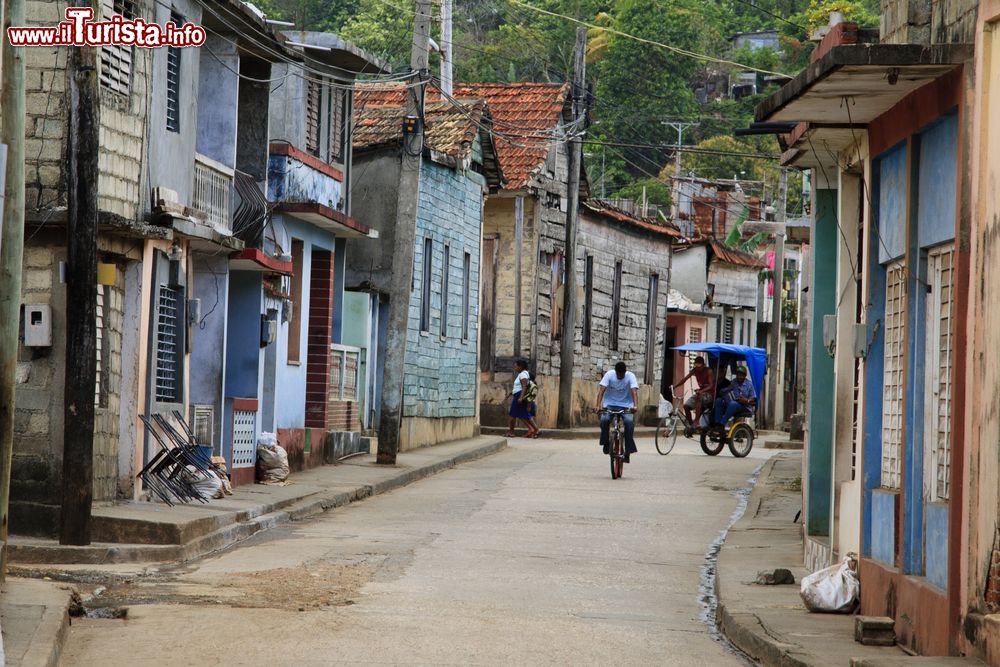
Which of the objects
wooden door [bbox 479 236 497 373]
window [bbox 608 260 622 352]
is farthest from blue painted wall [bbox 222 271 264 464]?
window [bbox 608 260 622 352]

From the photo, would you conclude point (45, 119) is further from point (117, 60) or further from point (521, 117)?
point (521, 117)

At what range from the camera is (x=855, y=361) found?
Result: 494 inches

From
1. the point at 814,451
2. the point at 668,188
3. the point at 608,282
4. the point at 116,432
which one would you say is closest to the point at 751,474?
the point at 814,451

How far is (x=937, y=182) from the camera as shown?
9312mm

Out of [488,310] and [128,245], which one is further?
[488,310]

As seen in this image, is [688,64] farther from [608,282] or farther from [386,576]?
[386,576]

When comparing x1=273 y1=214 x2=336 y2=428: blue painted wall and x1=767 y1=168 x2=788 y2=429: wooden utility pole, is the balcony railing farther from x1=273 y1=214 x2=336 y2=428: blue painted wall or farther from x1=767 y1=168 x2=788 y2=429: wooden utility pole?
x1=767 y1=168 x2=788 y2=429: wooden utility pole

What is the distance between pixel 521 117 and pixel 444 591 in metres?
28.5

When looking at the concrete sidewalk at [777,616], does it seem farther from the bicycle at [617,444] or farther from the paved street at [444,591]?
the bicycle at [617,444]

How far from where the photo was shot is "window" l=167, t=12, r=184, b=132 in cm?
1694

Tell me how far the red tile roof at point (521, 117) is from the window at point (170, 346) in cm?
2003

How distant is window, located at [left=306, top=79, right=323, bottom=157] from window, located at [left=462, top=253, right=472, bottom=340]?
31.2ft

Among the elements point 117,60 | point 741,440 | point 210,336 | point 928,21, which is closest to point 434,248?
point 741,440

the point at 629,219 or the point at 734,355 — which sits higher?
the point at 629,219
